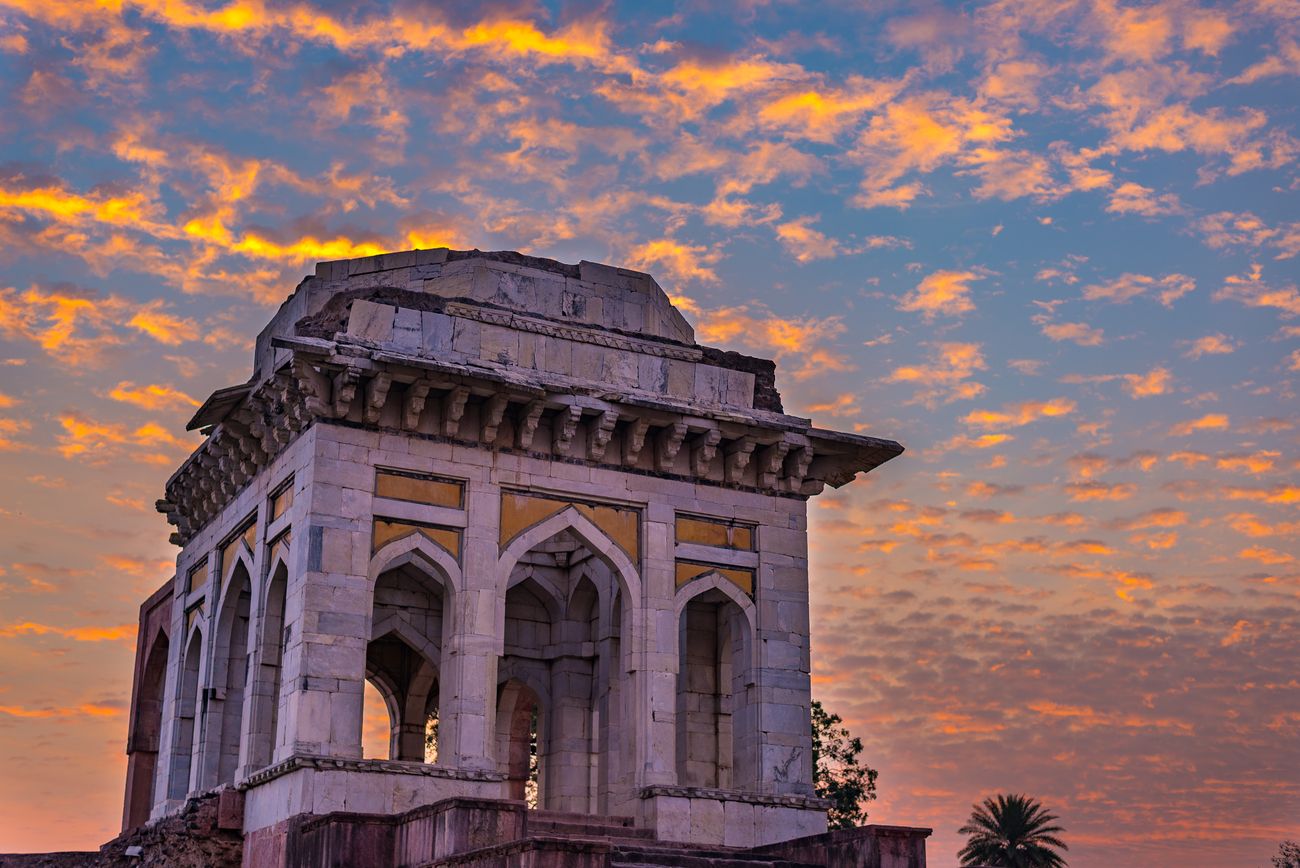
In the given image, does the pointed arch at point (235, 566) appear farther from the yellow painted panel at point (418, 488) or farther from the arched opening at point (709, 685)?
the arched opening at point (709, 685)

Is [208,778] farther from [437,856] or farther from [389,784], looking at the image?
[437,856]

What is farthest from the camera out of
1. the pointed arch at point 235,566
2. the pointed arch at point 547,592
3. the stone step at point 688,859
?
the pointed arch at point 547,592

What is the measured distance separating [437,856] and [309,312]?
361 inches

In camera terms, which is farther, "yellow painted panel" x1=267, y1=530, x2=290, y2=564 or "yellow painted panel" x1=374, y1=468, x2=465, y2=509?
"yellow painted panel" x1=267, y1=530, x2=290, y2=564

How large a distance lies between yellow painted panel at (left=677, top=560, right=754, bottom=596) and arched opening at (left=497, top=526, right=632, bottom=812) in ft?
7.23

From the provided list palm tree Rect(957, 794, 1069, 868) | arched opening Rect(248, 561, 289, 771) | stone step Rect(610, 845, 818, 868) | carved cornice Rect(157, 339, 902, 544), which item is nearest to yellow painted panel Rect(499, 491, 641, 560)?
carved cornice Rect(157, 339, 902, 544)

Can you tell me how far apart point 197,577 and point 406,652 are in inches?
144

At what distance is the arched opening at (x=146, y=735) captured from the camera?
27109mm

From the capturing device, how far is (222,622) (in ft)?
75.2

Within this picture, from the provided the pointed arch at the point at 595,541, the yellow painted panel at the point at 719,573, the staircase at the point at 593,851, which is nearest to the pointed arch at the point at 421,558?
the pointed arch at the point at 595,541

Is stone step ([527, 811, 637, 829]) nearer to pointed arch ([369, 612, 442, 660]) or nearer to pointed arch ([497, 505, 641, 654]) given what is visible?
pointed arch ([497, 505, 641, 654])

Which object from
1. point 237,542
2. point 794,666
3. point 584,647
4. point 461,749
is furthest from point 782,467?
point 237,542

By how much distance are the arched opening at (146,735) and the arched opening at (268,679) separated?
6974mm

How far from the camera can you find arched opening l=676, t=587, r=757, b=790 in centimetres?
2217
